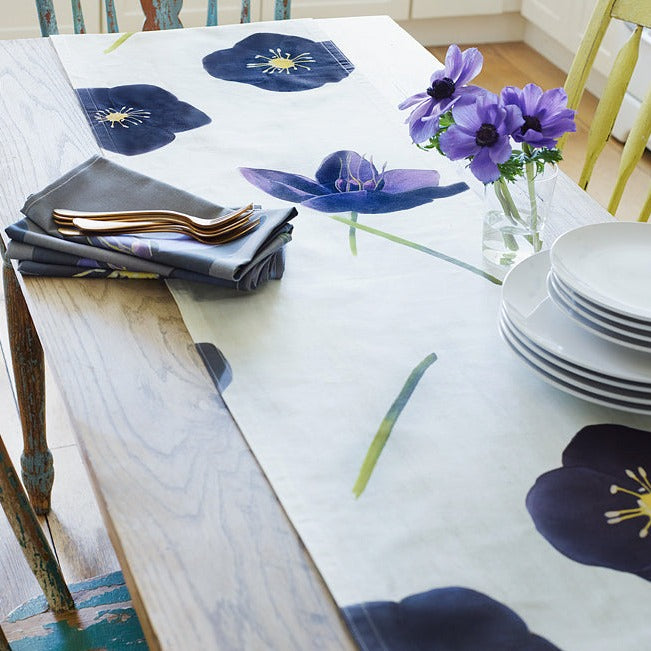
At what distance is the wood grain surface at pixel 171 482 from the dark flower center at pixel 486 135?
0.34 m

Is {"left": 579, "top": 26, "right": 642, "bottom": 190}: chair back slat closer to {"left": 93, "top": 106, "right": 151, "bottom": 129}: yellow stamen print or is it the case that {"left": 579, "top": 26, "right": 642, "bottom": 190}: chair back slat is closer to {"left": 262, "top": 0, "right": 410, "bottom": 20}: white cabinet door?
{"left": 93, "top": 106, "right": 151, "bottom": 129}: yellow stamen print

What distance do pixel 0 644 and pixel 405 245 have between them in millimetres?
578

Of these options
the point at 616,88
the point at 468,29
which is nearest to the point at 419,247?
the point at 616,88

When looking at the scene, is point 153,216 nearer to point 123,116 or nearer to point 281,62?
point 123,116

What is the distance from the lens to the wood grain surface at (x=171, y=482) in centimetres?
65

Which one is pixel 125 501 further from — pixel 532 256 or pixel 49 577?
pixel 532 256

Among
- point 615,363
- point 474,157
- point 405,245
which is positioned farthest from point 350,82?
point 615,363

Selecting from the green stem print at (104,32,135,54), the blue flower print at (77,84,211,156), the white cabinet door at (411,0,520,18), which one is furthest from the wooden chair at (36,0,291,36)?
the white cabinet door at (411,0,520,18)

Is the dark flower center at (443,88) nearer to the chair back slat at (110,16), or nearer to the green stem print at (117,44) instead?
the green stem print at (117,44)

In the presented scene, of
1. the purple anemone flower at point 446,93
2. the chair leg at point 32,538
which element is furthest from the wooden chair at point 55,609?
the purple anemone flower at point 446,93

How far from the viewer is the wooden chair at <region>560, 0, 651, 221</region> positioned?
136 cm

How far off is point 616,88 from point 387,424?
2.66 ft

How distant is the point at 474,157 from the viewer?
93cm

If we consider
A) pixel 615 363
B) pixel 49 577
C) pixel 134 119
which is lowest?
pixel 49 577
